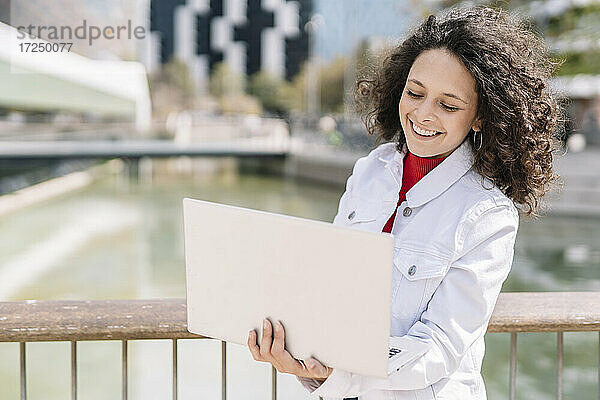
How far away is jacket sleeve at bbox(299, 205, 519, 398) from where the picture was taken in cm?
126

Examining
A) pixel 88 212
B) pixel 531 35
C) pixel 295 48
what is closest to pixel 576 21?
pixel 88 212

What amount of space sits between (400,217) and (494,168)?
0.59 ft

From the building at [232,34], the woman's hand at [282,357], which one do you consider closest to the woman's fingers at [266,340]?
the woman's hand at [282,357]

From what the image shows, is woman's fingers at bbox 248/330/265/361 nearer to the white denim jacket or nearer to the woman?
the woman

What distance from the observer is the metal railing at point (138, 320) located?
1.61m

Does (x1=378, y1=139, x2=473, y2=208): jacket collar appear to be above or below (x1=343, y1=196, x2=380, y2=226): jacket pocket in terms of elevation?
above

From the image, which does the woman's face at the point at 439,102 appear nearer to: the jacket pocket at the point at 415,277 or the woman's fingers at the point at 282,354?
the jacket pocket at the point at 415,277

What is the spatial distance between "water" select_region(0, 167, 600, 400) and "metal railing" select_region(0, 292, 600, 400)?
346 cm

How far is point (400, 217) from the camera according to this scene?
4.63 ft

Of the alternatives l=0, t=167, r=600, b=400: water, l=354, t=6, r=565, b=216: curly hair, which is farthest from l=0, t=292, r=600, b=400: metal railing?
l=0, t=167, r=600, b=400: water

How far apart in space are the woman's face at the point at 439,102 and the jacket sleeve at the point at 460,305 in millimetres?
148

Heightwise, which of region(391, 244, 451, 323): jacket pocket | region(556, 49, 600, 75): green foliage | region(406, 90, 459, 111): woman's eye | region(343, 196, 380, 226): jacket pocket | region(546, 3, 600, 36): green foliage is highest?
region(546, 3, 600, 36): green foliage

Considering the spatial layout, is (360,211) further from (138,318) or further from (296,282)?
(138,318)

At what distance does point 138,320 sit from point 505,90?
84 cm
